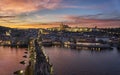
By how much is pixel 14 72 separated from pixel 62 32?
61248mm

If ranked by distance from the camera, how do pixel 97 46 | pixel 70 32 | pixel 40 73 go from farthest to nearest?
pixel 70 32, pixel 97 46, pixel 40 73

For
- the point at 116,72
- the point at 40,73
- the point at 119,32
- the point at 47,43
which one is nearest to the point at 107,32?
the point at 119,32

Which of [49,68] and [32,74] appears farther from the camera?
[49,68]

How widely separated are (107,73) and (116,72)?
72 cm

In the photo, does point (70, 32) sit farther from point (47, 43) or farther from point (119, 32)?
point (47, 43)

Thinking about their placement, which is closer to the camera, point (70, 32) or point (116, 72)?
point (116, 72)

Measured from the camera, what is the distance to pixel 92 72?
55.1 ft

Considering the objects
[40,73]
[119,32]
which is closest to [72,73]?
[40,73]

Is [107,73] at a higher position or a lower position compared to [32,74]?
lower

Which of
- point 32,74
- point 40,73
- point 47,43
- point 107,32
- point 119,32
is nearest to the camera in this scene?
point 32,74

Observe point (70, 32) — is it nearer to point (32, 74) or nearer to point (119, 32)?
point (119, 32)

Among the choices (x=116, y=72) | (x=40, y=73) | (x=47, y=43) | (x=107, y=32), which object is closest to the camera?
(x=40, y=73)

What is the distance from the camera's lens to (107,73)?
55.0 ft

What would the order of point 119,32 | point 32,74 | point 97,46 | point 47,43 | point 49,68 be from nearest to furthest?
point 32,74 → point 49,68 → point 97,46 → point 47,43 → point 119,32
